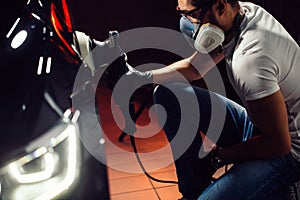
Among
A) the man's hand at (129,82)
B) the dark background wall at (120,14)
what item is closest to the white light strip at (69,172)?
the man's hand at (129,82)

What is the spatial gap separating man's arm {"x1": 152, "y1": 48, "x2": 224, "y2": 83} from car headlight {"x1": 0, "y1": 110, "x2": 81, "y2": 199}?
701 millimetres

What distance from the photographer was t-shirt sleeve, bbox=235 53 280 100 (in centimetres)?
111

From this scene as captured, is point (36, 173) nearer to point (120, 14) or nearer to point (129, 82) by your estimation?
point (129, 82)

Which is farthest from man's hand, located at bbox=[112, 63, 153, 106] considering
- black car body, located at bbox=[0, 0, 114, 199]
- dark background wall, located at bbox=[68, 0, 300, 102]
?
dark background wall, located at bbox=[68, 0, 300, 102]

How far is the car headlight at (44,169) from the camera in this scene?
35.8 inches

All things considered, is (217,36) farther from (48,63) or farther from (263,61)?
(48,63)

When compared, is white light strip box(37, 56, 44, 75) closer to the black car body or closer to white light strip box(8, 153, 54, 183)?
the black car body

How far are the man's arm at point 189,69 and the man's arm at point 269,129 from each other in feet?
1.57

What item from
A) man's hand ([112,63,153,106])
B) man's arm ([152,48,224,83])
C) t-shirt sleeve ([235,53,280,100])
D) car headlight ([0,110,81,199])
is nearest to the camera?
car headlight ([0,110,81,199])

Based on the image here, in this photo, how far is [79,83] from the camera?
1.42 metres

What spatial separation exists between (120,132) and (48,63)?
4.36 ft

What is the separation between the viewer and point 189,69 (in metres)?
1.69

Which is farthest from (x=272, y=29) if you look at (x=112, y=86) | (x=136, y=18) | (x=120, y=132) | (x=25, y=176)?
(x=136, y=18)

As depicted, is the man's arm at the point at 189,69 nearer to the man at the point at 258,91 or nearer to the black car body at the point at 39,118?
the man at the point at 258,91
